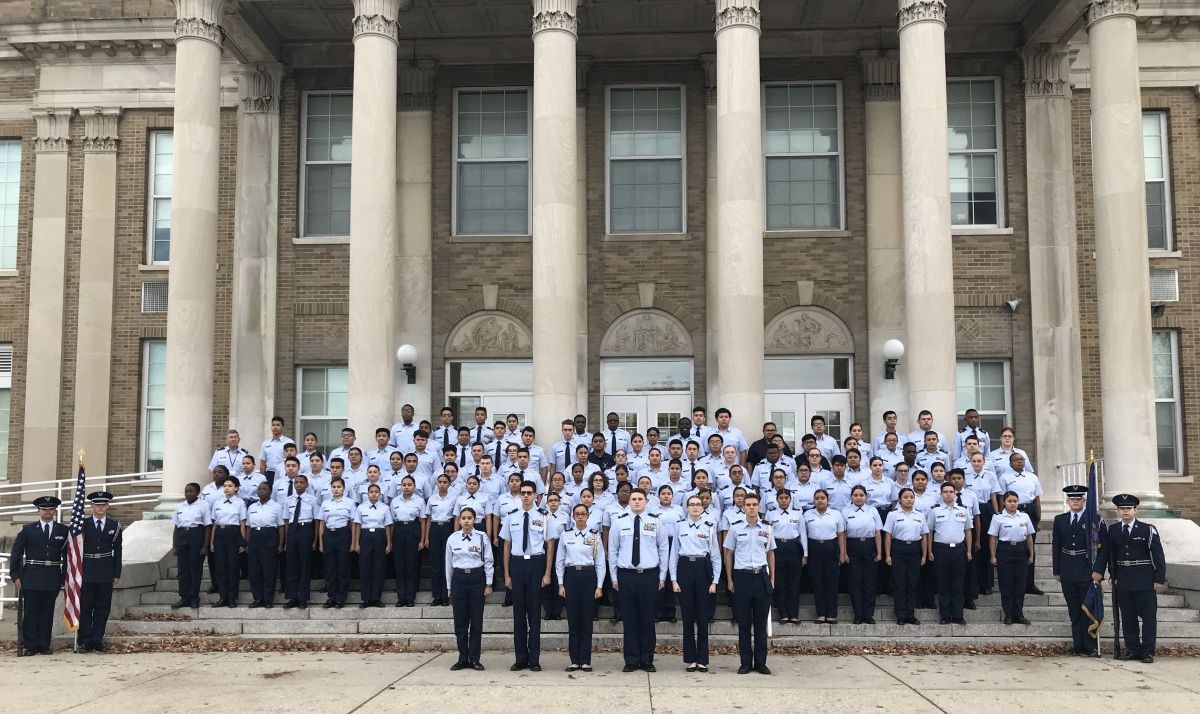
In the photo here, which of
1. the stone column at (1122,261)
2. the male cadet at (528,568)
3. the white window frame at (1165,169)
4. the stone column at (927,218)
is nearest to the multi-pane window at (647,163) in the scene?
the stone column at (927,218)

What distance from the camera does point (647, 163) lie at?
2120cm

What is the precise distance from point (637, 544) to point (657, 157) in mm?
11143

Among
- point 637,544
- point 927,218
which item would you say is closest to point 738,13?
point 927,218

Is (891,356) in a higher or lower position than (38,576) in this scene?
higher

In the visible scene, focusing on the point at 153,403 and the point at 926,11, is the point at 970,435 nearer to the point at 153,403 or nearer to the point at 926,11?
the point at 926,11

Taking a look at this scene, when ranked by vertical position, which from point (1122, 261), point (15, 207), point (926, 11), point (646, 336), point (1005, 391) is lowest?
point (1005, 391)

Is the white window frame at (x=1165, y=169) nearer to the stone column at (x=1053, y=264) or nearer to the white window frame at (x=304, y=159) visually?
the stone column at (x=1053, y=264)

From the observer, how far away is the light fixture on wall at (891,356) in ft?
64.4

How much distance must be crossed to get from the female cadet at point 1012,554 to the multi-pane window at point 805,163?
8845mm

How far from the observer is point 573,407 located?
1695 centimetres

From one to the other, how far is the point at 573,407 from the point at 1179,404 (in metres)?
11.8

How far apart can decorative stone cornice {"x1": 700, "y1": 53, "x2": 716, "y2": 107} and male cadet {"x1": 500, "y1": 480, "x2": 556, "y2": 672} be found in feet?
36.5

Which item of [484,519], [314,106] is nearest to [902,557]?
[484,519]

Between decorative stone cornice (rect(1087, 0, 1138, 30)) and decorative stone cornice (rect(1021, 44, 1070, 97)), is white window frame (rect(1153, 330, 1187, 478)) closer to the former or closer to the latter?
decorative stone cornice (rect(1021, 44, 1070, 97))
